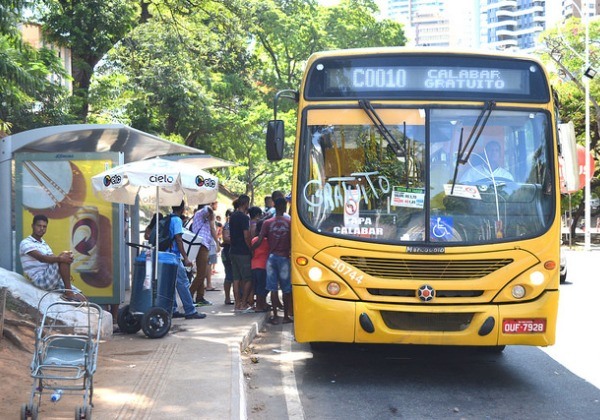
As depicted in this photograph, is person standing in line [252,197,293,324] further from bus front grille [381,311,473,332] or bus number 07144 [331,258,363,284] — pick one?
bus front grille [381,311,473,332]

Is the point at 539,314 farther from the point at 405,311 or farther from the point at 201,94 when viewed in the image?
the point at 201,94

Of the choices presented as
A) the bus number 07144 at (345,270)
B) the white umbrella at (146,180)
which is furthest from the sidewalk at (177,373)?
the bus number 07144 at (345,270)

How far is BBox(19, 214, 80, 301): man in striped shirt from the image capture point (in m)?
10.4

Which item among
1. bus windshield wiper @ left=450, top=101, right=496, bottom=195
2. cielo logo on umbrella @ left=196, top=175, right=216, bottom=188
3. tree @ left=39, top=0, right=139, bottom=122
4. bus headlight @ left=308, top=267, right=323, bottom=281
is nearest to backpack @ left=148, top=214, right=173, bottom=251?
cielo logo on umbrella @ left=196, top=175, right=216, bottom=188

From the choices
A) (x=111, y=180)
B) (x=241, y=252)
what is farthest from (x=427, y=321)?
(x=241, y=252)

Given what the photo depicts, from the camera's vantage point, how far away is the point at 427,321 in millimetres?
8164

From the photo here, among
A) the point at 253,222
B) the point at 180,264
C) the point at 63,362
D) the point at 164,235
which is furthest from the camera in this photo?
the point at 253,222

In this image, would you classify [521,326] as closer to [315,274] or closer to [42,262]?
[315,274]

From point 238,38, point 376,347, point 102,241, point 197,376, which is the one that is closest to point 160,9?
point 238,38

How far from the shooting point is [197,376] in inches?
318

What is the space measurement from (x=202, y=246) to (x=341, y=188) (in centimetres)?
586

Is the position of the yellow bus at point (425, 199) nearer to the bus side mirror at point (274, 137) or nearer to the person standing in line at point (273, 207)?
the bus side mirror at point (274, 137)

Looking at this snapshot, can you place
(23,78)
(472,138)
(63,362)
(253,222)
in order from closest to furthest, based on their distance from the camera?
(63,362) < (472,138) < (23,78) < (253,222)

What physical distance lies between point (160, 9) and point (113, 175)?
Answer: 47.9ft
